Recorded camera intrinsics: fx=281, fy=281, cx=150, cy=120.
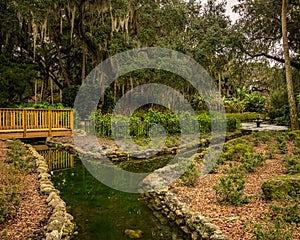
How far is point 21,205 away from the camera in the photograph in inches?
165

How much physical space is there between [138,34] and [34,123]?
26.2 feet

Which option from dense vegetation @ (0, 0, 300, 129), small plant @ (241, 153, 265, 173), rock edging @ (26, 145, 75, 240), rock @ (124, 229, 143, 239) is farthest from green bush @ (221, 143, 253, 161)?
dense vegetation @ (0, 0, 300, 129)

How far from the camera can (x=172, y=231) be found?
13.7ft

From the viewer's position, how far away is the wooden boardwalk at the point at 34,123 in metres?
10.9

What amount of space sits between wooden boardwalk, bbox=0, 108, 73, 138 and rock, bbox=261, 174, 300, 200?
9.56m

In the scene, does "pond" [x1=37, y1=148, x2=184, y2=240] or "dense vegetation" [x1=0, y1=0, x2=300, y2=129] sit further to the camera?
"dense vegetation" [x1=0, y1=0, x2=300, y2=129]

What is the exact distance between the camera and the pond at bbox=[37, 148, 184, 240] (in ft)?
13.3

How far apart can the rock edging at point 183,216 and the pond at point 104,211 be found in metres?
0.15

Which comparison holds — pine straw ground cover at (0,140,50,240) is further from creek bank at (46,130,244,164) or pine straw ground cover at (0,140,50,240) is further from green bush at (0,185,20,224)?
creek bank at (46,130,244,164)

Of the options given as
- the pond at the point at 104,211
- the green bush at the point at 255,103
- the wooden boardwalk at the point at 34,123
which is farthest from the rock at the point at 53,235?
the green bush at the point at 255,103

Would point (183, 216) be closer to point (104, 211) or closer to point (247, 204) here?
point (247, 204)

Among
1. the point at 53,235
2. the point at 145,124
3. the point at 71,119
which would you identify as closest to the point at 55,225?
the point at 53,235

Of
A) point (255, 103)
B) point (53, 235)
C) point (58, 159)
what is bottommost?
point (53, 235)

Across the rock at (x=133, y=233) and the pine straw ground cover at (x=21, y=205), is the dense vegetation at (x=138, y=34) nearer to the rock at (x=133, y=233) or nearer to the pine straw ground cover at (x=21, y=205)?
the pine straw ground cover at (x=21, y=205)
